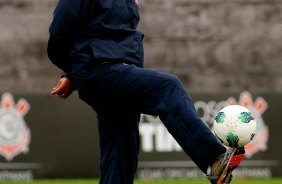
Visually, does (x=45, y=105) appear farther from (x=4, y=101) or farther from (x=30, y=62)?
(x=30, y=62)

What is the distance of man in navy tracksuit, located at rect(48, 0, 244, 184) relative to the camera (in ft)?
16.1

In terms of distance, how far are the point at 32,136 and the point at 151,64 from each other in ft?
11.8

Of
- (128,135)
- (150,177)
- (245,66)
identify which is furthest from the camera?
(245,66)

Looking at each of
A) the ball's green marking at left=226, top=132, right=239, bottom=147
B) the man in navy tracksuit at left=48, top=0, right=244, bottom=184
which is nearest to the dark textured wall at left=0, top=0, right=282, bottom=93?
the man in navy tracksuit at left=48, top=0, right=244, bottom=184

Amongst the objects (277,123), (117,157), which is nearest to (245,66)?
(277,123)

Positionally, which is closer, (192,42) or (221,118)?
(221,118)

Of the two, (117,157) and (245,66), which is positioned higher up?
(117,157)

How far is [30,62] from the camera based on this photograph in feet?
47.4

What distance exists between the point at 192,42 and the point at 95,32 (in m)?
9.49

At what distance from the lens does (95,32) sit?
5145 mm

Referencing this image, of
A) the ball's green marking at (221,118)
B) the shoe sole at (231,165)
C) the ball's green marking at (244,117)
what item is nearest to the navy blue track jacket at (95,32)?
the ball's green marking at (221,118)

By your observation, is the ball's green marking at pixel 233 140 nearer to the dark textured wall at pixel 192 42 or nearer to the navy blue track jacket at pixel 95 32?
the navy blue track jacket at pixel 95 32

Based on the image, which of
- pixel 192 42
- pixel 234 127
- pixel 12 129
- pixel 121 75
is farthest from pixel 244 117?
pixel 192 42

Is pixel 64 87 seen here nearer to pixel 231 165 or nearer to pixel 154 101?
pixel 154 101
